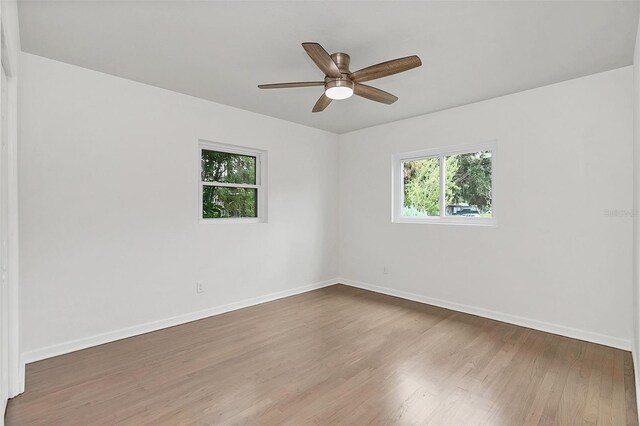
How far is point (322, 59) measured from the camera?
2.16 meters

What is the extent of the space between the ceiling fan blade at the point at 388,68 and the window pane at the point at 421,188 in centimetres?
220

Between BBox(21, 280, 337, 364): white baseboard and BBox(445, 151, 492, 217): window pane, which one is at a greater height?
BBox(445, 151, 492, 217): window pane

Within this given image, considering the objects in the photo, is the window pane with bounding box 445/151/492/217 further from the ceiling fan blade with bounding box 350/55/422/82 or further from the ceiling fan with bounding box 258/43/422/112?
the ceiling fan blade with bounding box 350/55/422/82

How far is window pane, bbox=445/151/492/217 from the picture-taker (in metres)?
3.82

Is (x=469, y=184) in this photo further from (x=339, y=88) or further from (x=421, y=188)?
(x=339, y=88)

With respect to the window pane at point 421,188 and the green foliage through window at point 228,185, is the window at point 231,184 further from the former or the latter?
the window pane at point 421,188

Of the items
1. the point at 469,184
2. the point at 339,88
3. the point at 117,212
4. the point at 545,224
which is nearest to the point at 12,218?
the point at 117,212

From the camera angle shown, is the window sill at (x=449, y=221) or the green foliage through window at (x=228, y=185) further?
the green foliage through window at (x=228, y=185)

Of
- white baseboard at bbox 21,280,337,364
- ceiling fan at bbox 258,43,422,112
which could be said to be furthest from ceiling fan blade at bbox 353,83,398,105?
white baseboard at bbox 21,280,337,364

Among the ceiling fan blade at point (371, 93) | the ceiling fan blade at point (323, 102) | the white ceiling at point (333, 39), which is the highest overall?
the white ceiling at point (333, 39)

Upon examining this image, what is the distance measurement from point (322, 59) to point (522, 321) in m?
3.20

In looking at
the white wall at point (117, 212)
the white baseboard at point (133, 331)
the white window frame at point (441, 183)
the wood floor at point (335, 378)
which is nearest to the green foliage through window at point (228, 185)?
the white wall at point (117, 212)

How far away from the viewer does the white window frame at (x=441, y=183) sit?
3711 mm

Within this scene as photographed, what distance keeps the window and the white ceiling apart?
0.89m
